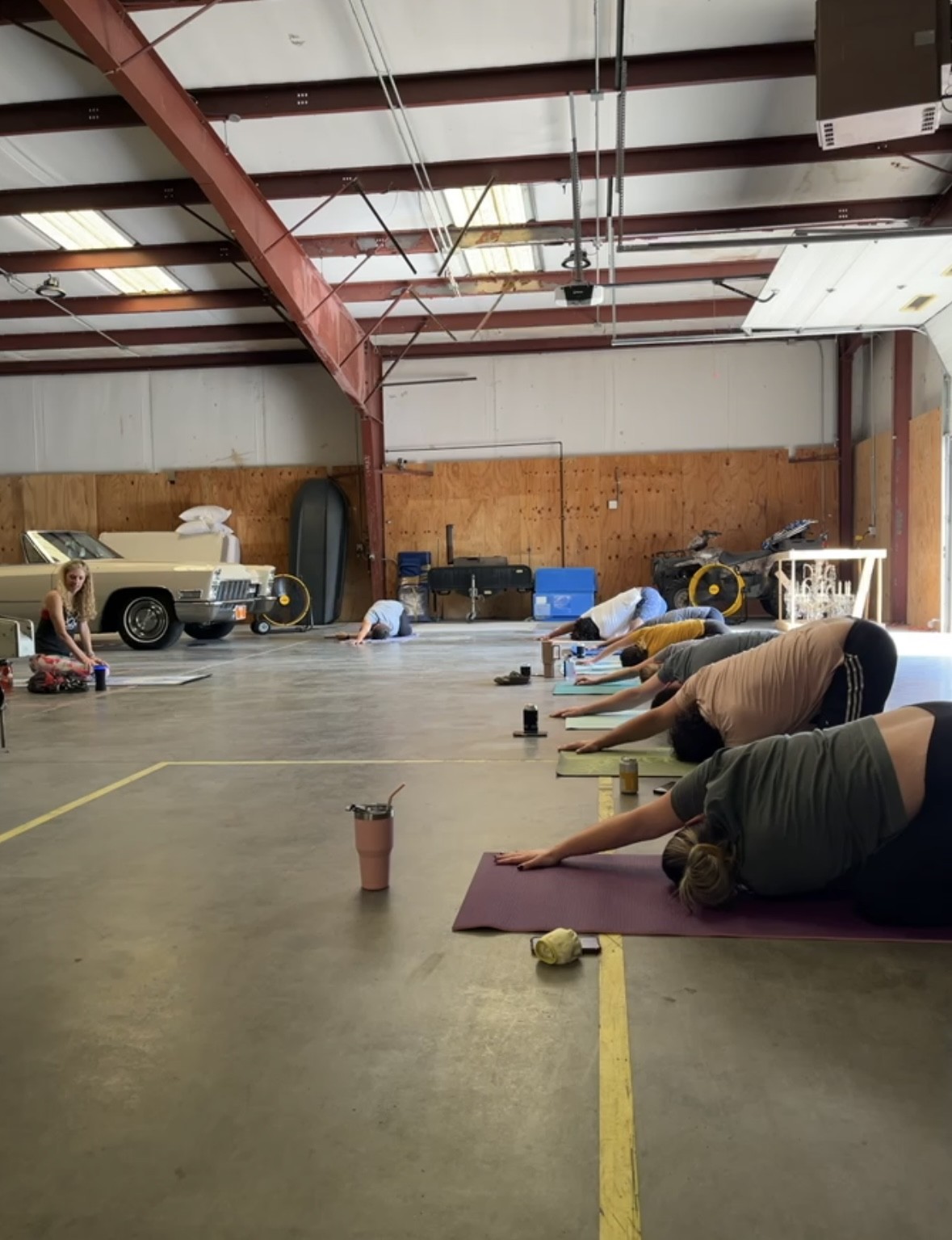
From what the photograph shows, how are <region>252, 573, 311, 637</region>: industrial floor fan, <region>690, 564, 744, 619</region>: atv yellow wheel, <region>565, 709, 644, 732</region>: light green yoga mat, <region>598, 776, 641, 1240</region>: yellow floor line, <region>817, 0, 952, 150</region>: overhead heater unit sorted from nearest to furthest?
<region>598, 776, 641, 1240</region>: yellow floor line, <region>817, 0, 952, 150</region>: overhead heater unit, <region>565, 709, 644, 732</region>: light green yoga mat, <region>690, 564, 744, 619</region>: atv yellow wheel, <region>252, 573, 311, 637</region>: industrial floor fan

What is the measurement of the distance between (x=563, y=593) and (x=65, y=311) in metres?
9.13

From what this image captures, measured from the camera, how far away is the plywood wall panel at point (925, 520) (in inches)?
470

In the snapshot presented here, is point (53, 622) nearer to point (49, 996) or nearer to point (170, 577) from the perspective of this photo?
point (170, 577)

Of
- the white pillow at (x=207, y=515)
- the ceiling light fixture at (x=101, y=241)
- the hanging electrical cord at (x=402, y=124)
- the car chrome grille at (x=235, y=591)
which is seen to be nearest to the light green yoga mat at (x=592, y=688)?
the hanging electrical cord at (x=402, y=124)

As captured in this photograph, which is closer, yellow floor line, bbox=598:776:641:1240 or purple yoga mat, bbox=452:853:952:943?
yellow floor line, bbox=598:776:641:1240

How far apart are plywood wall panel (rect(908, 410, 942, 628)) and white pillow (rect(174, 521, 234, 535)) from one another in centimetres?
1089

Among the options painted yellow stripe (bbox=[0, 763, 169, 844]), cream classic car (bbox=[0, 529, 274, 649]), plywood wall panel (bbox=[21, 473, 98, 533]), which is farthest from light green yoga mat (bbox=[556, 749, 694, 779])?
plywood wall panel (bbox=[21, 473, 98, 533])

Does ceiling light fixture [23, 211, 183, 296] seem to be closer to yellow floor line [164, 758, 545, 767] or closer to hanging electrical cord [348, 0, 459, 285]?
hanging electrical cord [348, 0, 459, 285]

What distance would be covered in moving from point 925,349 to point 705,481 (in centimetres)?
427

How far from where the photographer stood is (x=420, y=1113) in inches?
63.9

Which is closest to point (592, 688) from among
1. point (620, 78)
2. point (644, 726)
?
point (644, 726)

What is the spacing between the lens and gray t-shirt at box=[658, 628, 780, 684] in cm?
445

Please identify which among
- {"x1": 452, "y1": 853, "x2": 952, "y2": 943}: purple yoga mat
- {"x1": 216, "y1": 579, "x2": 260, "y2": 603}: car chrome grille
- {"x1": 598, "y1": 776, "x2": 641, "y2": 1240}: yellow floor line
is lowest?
{"x1": 598, "y1": 776, "x2": 641, "y2": 1240}: yellow floor line

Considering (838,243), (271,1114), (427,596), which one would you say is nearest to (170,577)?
(427,596)
